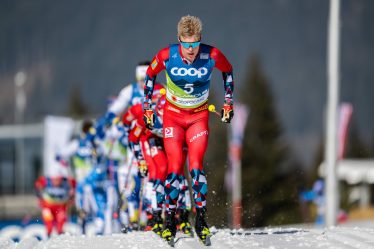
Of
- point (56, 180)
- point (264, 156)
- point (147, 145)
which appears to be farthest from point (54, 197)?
point (264, 156)

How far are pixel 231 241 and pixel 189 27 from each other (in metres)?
2.26

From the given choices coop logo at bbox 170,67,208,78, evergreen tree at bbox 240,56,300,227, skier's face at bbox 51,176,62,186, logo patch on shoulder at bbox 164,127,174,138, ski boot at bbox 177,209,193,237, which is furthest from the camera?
evergreen tree at bbox 240,56,300,227

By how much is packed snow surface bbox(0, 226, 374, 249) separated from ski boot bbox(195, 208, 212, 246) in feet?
0.23

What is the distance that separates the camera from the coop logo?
10.4m

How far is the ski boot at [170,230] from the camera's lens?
10.2m

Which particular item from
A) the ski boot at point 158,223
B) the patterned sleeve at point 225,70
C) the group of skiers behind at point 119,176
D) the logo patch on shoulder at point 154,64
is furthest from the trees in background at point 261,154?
the logo patch on shoulder at point 154,64

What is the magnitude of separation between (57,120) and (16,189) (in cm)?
3342

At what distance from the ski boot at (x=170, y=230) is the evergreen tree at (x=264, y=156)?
43.9 m

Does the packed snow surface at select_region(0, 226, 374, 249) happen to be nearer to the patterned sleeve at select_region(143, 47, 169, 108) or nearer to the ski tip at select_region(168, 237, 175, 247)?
the ski tip at select_region(168, 237, 175, 247)

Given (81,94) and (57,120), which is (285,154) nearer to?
(57,120)

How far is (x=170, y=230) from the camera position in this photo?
34.1ft

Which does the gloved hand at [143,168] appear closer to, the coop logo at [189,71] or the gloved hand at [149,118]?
the gloved hand at [149,118]

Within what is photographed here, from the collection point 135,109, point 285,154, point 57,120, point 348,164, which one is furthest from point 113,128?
point 348,164

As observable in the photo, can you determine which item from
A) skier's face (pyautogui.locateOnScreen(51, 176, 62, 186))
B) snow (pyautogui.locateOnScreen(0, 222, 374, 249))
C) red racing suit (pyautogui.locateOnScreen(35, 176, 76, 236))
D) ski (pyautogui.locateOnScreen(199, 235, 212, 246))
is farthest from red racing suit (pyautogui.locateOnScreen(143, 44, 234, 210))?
skier's face (pyautogui.locateOnScreen(51, 176, 62, 186))
